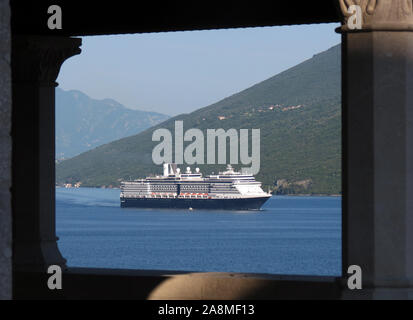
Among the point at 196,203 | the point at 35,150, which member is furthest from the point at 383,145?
the point at 196,203

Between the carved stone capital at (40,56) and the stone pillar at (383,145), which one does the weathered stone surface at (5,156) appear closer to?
the stone pillar at (383,145)

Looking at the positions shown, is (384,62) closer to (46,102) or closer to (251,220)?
(46,102)

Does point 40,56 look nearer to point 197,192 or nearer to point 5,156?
point 5,156

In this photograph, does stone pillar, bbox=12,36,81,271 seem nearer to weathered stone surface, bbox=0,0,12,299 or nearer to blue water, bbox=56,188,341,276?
weathered stone surface, bbox=0,0,12,299

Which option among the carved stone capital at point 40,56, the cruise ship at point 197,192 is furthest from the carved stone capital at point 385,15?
the cruise ship at point 197,192

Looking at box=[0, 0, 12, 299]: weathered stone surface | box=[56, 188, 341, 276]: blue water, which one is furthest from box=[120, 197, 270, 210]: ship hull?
box=[0, 0, 12, 299]: weathered stone surface
